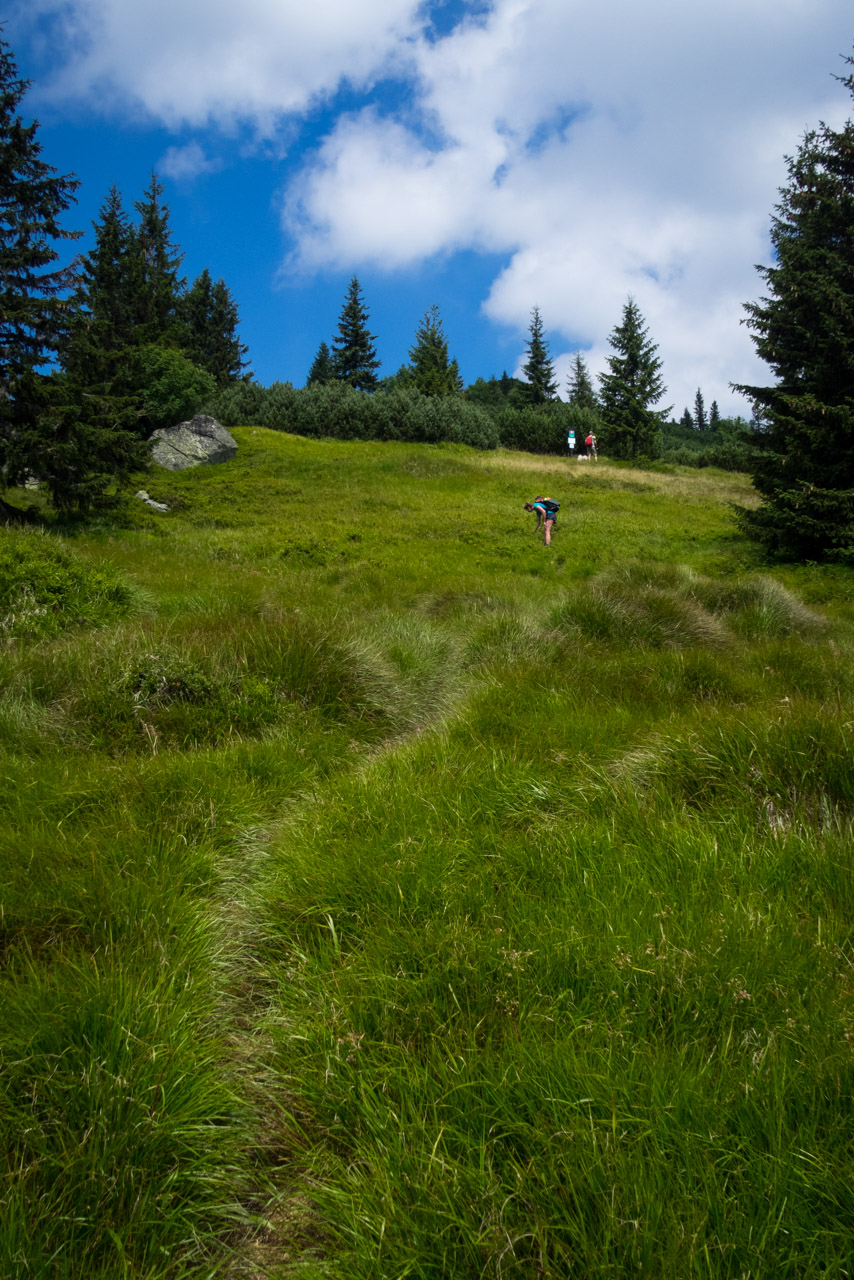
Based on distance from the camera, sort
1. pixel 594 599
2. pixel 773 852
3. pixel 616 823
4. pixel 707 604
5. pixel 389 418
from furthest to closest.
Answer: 1. pixel 389 418
2. pixel 707 604
3. pixel 594 599
4. pixel 616 823
5. pixel 773 852

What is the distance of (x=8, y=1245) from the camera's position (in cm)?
128

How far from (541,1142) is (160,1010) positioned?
1186 mm

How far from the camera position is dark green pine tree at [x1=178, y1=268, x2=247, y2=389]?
55344 millimetres

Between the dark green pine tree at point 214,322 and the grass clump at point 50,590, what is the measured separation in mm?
53248

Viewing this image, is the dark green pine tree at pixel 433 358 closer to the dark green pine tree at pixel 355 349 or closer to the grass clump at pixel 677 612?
the dark green pine tree at pixel 355 349

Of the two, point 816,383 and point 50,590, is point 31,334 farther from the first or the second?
point 816,383

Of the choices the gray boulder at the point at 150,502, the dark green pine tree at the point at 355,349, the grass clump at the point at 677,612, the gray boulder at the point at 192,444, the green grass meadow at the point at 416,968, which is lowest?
the green grass meadow at the point at 416,968

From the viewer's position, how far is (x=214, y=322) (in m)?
56.8

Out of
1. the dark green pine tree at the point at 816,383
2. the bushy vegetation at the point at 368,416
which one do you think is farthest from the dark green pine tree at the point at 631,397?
the dark green pine tree at the point at 816,383

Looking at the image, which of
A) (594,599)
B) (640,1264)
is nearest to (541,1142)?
(640,1264)

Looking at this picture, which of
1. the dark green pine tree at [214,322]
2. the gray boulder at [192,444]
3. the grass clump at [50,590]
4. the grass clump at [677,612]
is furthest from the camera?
the dark green pine tree at [214,322]

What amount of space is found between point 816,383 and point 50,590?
1694 centimetres

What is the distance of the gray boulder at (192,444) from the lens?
27531 millimetres

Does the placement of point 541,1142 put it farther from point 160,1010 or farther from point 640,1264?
point 160,1010
